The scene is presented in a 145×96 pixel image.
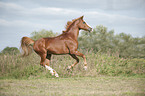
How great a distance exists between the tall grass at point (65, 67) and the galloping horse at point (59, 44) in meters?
1.59

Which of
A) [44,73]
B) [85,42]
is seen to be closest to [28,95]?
[44,73]

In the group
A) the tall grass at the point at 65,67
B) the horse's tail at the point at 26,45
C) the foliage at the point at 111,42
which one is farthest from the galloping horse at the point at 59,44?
the foliage at the point at 111,42

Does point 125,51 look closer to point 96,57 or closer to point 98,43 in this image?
point 98,43

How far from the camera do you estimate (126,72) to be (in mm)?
11461

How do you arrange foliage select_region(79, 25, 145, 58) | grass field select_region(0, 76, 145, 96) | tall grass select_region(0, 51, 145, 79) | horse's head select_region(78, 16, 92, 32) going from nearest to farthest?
grass field select_region(0, 76, 145, 96), horse's head select_region(78, 16, 92, 32), tall grass select_region(0, 51, 145, 79), foliage select_region(79, 25, 145, 58)

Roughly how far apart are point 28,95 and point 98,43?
24.3 meters

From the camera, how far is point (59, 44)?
8594mm

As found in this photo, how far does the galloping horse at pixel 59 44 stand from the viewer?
8.58 metres

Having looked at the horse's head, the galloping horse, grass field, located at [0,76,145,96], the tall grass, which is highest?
the horse's head

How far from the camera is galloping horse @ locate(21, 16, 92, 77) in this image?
28.1 feet

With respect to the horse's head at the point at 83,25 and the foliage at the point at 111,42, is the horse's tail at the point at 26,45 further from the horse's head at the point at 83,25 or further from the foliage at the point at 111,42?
the foliage at the point at 111,42

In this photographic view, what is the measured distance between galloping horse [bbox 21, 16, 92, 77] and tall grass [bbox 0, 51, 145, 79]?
159 cm

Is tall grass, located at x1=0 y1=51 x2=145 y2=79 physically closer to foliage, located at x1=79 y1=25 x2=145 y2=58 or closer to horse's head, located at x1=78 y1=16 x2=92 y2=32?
horse's head, located at x1=78 y1=16 x2=92 y2=32

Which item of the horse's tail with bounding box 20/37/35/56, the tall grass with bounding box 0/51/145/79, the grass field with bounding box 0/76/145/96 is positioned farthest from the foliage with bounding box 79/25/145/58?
the grass field with bounding box 0/76/145/96
